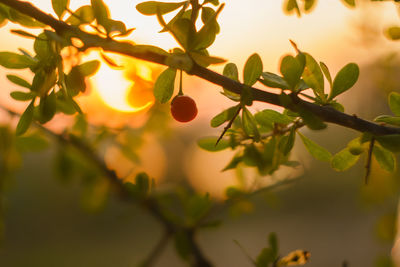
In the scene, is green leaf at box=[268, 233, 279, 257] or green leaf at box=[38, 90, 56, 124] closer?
green leaf at box=[38, 90, 56, 124]

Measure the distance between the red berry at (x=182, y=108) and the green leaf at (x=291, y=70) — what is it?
0.48ft

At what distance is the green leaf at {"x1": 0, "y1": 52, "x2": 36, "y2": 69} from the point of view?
1.70 ft

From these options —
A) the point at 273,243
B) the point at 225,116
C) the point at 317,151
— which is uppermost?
the point at 225,116

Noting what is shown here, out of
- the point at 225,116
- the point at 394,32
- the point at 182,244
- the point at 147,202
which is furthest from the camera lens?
the point at 147,202

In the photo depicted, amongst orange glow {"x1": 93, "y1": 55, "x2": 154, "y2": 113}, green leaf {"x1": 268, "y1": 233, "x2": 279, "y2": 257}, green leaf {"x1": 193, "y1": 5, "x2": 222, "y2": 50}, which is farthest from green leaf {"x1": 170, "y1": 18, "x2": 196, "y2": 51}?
orange glow {"x1": 93, "y1": 55, "x2": 154, "y2": 113}

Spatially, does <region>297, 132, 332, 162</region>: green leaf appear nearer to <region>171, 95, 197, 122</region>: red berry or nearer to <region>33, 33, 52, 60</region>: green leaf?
<region>171, 95, 197, 122</region>: red berry

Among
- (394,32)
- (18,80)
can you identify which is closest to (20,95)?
(18,80)

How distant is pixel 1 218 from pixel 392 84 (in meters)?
1.10

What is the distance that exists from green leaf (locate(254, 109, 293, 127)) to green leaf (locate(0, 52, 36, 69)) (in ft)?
1.03

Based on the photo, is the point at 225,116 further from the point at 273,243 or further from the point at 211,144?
the point at 273,243

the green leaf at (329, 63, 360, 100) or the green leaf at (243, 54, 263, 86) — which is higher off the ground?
the green leaf at (243, 54, 263, 86)

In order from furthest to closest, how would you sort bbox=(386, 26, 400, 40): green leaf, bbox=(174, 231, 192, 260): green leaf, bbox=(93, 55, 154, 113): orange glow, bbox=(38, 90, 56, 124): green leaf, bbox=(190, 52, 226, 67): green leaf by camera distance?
bbox=(93, 55, 154, 113): orange glow, bbox=(174, 231, 192, 260): green leaf, bbox=(386, 26, 400, 40): green leaf, bbox=(38, 90, 56, 124): green leaf, bbox=(190, 52, 226, 67): green leaf

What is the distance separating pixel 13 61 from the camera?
20.7 inches

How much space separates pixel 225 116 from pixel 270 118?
0.07 metres
